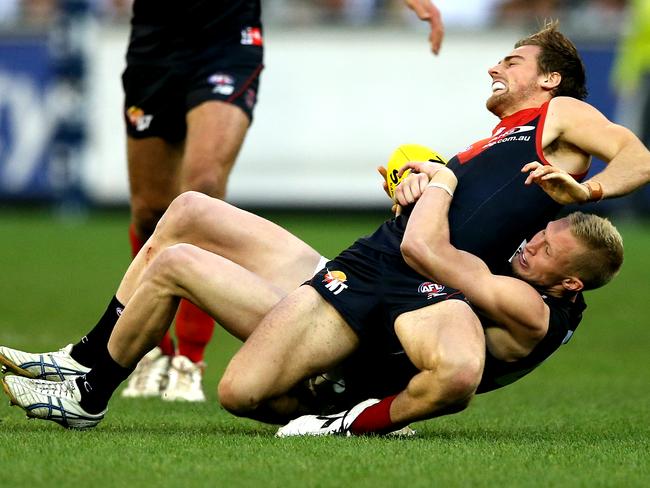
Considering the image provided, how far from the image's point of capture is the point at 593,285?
5309mm

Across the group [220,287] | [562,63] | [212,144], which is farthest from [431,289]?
[212,144]

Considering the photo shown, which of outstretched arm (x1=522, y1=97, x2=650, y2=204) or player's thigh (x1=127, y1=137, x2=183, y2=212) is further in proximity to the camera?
player's thigh (x1=127, y1=137, x2=183, y2=212)

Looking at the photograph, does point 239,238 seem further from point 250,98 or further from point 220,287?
point 250,98

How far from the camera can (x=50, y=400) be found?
520 cm

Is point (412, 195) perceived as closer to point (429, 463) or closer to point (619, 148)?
point (619, 148)

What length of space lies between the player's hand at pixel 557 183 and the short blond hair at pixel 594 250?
0.19 m

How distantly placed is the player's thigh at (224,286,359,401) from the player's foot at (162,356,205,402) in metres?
1.50

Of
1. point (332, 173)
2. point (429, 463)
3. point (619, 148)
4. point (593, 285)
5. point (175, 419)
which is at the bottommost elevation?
point (332, 173)

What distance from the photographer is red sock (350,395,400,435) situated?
511 centimetres

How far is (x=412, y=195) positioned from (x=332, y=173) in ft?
42.7

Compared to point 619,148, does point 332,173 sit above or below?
below

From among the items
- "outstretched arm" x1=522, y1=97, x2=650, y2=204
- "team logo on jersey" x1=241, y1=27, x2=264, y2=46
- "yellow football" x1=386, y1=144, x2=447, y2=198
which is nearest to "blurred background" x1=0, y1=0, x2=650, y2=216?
"team logo on jersey" x1=241, y1=27, x2=264, y2=46

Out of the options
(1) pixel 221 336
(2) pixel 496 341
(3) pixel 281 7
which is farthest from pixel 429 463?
(3) pixel 281 7

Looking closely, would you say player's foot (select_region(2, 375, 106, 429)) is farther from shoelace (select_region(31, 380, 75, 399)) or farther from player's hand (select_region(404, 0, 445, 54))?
player's hand (select_region(404, 0, 445, 54))
